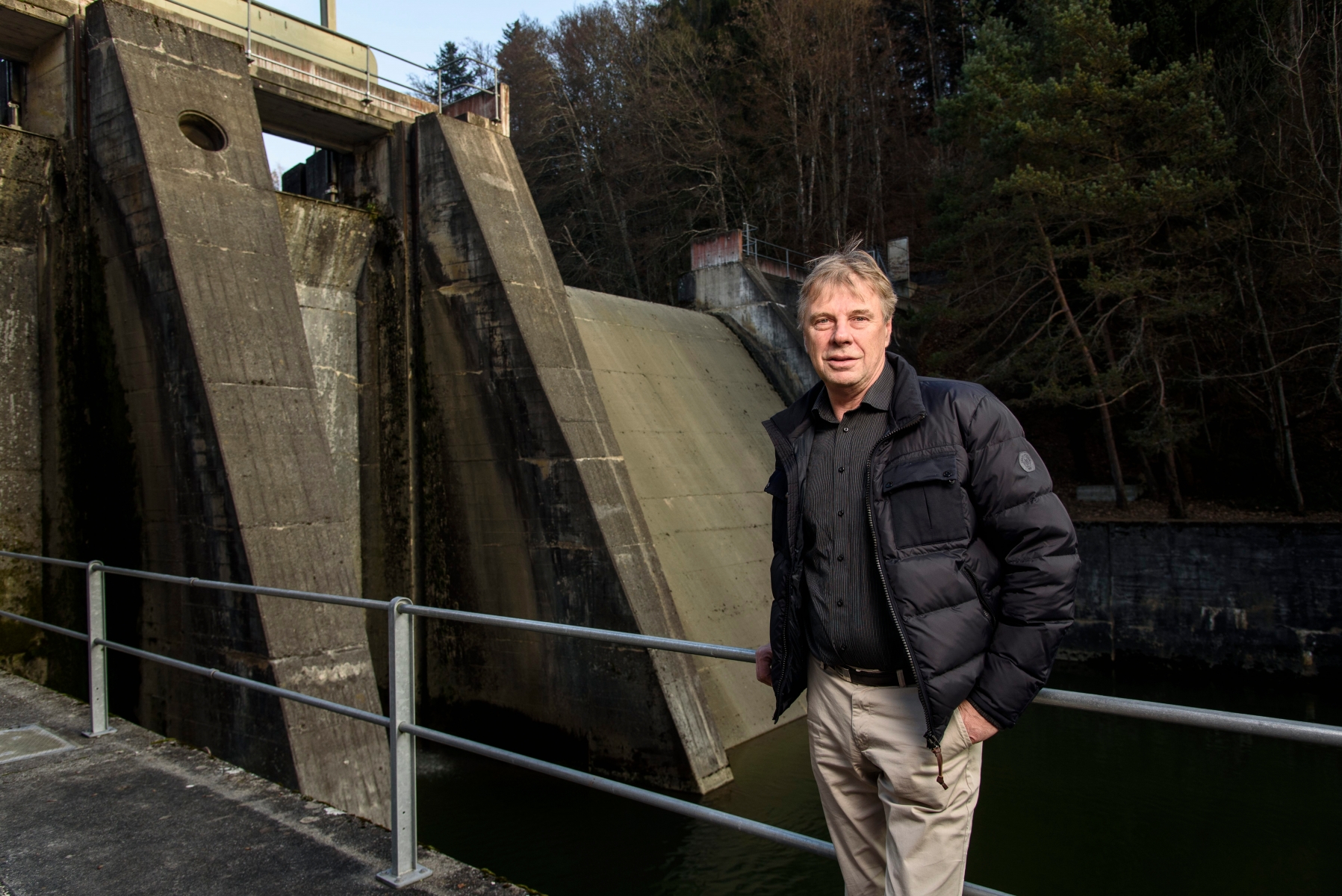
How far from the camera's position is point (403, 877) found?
9.38ft

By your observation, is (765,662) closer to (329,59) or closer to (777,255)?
(329,59)

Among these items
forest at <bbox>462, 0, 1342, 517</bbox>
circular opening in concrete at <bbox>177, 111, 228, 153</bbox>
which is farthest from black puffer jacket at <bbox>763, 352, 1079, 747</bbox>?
forest at <bbox>462, 0, 1342, 517</bbox>

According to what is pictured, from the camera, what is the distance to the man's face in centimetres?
200

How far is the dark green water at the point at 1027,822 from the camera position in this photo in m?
6.68

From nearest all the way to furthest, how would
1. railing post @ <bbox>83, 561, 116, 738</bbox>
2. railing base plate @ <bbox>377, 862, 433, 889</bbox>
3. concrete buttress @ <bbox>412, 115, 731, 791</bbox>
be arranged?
railing base plate @ <bbox>377, 862, 433, 889</bbox> < railing post @ <bbox>83, 561, 116, 738</bbox> < concrete buttress @ <bbox>412, 115, 731, 791</bbox>

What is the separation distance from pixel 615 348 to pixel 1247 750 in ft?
29.1

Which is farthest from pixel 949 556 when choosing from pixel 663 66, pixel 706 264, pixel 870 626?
pixel 663 66

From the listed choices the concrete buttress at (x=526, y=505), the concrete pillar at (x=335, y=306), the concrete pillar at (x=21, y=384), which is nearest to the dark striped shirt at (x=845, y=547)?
the concrete buttress at (x=526, y=505)

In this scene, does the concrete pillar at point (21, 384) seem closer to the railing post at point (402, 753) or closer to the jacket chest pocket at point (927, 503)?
the railing post at point (402, 753)

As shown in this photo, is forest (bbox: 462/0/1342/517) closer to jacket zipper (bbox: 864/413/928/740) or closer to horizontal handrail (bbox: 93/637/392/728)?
horizontal handrail (bbox: 93/637/392/728)

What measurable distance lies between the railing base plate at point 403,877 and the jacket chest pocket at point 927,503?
6.61ft

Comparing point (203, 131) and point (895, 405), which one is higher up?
point (203, 131)

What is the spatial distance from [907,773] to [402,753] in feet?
6.02

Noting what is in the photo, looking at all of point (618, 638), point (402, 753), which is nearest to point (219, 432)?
point (402, 753)
